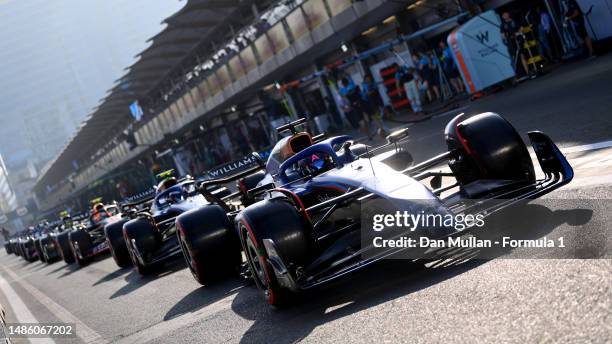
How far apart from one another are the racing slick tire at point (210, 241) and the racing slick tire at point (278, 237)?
2196 millimetres

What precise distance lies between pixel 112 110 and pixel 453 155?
222ft

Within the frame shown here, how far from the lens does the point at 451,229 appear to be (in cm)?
562

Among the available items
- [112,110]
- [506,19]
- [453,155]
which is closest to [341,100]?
[506,19]

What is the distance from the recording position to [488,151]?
6.64 metres

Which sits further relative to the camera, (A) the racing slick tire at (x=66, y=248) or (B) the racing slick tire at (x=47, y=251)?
(B) the racing slick tire at (x=47, y=251)

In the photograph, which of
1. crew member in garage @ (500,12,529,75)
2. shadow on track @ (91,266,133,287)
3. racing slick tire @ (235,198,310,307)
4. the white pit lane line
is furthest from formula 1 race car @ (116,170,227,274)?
crew member in garage @ (500,12,529,75)

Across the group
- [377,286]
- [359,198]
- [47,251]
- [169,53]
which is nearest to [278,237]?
[359,198]

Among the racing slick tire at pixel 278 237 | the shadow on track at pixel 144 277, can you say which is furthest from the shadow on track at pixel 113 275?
the racing slick tire at pixel 278 237

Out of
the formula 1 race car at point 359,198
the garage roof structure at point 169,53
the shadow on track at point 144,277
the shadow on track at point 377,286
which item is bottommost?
the shadow on track at point 377,286

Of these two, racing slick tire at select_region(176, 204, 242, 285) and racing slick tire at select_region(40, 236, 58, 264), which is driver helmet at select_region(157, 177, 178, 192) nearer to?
racing slick tire at select_region(176, 204, 242, 285)

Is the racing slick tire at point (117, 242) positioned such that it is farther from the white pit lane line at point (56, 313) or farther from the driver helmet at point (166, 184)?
the white pit lane line at point (56, 313)

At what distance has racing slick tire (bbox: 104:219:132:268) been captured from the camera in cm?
1455

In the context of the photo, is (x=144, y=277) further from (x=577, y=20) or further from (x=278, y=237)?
(x=577, y=20)

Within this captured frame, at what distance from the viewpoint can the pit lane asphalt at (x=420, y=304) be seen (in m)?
3.91
